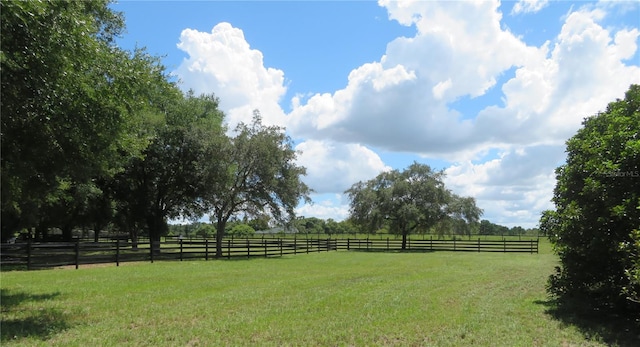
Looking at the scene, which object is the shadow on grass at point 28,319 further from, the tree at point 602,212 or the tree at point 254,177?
the tree at point 254,177

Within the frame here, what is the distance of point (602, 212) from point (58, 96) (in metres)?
10.4

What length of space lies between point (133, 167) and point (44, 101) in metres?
24.2

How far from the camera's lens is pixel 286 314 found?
8.60 metres

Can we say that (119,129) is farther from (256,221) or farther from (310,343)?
(256,221)

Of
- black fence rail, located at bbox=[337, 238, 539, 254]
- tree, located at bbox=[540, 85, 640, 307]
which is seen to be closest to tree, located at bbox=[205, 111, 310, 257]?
black fence rail, located at bbox=[337, 238, 539, 254]

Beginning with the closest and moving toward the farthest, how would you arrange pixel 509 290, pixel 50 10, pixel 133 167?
pixel 50 10
pixel 509 290
pixel 133 167

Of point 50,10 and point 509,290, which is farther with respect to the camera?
point 509,290

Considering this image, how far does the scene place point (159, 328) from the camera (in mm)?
7379

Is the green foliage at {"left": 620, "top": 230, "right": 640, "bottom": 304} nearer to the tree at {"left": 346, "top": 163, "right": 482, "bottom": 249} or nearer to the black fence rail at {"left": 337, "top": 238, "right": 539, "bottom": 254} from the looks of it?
the black fence rail at {"left": 337, "top": 238, "right": 539, "bottom": 254}

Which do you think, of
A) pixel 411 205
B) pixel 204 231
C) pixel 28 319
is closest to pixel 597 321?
pixel 28 319

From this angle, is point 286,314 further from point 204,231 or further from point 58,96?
point 204,231

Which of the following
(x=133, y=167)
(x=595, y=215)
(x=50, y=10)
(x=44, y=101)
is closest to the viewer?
(x=50, y=10)

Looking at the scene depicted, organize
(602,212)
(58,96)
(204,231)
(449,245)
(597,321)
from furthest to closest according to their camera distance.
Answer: (204,231), (449,245), (602,212), (597,321), (58,96)

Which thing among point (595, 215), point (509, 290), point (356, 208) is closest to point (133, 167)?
point (356, 208)
